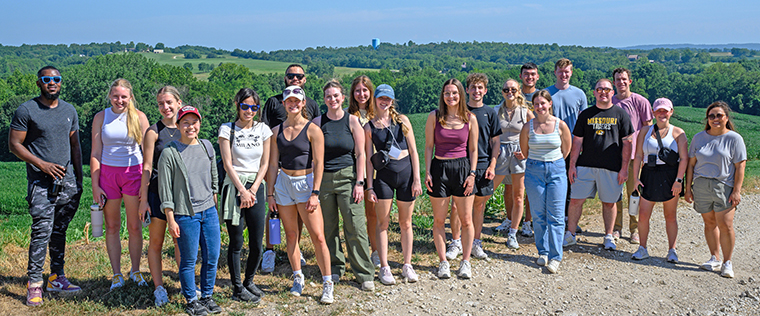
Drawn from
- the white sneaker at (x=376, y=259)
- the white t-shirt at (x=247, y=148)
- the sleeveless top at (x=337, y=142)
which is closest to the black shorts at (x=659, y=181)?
the white sneaker at (x=376, y=259)

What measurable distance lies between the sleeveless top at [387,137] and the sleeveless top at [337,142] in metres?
0.26

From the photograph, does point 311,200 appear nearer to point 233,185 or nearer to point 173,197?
point 233,185

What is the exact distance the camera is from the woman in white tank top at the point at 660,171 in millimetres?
5812

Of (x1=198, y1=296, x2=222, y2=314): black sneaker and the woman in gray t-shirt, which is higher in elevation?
the woman in gray t-shirt

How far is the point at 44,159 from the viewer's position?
4906 millimetres

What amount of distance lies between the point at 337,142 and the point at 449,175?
123 centimetres

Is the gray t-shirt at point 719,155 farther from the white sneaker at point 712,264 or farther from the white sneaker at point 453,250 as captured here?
the white sneaker at point 453,250

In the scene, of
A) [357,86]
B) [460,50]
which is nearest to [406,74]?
[460,50]

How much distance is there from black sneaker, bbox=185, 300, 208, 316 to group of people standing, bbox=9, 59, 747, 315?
0.02 metres

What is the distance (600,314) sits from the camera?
16.1 feet

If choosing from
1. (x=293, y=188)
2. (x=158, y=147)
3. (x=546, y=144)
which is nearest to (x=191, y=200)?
(x=158, y=147)

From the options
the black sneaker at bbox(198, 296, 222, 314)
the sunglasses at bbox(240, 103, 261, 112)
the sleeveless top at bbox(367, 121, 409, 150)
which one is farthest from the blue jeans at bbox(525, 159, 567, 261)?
the black sneaker at bbox(198, 296, 222, 314)

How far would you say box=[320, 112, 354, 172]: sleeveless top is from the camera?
4.95 meters

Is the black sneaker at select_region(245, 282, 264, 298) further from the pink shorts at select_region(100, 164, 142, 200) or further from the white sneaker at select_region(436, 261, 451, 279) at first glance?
the white sneaker at select_region(436, 261, 451, 279)
